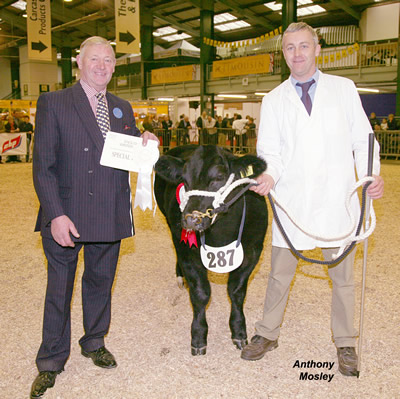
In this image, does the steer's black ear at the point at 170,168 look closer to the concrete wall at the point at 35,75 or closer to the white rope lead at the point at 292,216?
the white rope lead at the point at 292,216

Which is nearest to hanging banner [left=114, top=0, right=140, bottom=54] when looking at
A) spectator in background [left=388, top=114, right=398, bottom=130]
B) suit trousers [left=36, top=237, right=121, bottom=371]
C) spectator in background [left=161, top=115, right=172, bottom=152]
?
spectator in background [left=161, top=115, right=172, bottom=152]

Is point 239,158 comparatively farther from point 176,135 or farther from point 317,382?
point 176,135

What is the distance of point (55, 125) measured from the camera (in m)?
2.46

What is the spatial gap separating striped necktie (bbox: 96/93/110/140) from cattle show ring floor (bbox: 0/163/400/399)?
1447 millimetres

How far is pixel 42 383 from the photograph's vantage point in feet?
8.25

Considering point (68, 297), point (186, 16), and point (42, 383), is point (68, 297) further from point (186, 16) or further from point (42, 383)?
point (186, 16)

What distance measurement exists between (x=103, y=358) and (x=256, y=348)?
3.14 ft

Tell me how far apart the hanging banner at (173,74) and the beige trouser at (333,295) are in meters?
23.0

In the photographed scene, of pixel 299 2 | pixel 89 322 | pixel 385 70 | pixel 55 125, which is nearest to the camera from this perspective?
pixel 55 125

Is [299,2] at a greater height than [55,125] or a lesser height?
greater

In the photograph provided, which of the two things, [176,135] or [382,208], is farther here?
[176,135]

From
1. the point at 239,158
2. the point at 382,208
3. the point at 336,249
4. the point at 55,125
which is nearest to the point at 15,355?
the point at 55,125

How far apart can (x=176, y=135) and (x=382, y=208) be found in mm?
13728

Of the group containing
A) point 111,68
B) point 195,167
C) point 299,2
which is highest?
point 299,2
